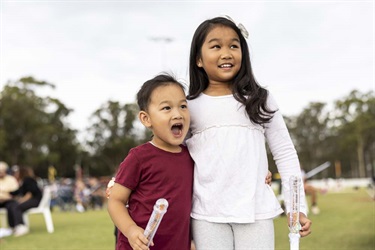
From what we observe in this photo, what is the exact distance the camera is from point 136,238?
7.17 feet

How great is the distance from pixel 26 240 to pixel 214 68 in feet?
25.1

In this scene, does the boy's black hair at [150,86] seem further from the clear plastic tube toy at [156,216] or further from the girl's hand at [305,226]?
the girl's hand at [305,226]

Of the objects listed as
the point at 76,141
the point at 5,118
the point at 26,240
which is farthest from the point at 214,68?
the point at 76,141

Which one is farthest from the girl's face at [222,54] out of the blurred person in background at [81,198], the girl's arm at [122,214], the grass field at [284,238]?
the blurred person in background at [81,198]

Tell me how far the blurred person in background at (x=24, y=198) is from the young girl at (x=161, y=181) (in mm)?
8482

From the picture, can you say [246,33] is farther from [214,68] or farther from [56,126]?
[56,126]

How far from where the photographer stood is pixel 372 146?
55062mm

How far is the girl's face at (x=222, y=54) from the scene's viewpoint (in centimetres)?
255

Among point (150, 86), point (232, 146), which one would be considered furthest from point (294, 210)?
point (150, 86)

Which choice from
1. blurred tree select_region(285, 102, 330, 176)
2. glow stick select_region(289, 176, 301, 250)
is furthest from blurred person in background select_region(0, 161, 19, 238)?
blurred tree select_region(285, 102, 330, 176)

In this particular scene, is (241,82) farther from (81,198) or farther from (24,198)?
(81,198)

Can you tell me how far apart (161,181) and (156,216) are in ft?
1.71

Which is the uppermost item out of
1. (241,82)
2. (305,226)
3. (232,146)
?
(241,82)

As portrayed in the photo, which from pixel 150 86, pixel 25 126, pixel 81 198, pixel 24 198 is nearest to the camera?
pixel 150 86
